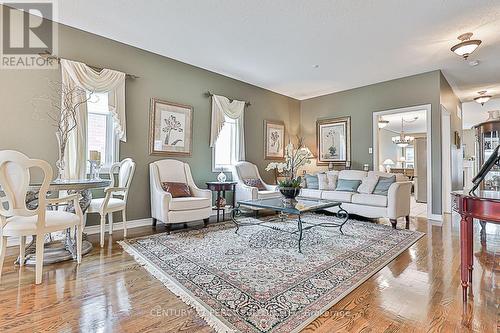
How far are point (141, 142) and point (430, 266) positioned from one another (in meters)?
4.26

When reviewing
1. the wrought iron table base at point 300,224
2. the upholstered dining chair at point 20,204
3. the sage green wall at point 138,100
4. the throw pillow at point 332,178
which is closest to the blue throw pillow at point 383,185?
the wrought iron table base at point 300,224

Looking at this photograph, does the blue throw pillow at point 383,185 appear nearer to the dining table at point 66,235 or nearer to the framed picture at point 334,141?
the framed picture at point 334,141

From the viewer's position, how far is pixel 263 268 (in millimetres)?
2498

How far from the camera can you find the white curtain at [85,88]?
3578 mm

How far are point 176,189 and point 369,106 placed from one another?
15.5ft

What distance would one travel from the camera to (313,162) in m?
7.27

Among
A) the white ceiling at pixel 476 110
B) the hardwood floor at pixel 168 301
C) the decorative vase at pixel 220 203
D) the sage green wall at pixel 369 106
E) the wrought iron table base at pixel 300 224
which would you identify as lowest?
the hardwood floor at pixel 168 301

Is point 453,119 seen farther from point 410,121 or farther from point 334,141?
point 410,121

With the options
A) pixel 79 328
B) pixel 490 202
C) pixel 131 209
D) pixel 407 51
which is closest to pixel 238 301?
pixel 79 328

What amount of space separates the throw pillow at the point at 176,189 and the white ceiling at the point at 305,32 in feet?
7.39

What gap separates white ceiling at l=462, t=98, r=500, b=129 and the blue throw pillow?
5288mm

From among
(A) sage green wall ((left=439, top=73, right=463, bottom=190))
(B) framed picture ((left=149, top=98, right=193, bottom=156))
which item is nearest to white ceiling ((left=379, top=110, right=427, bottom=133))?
(A) sage green wall ((left=439, top=73, right=463, bottom=190))

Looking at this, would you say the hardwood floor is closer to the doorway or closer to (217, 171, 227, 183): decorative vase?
(217, 171, 227, 183): decorative vase

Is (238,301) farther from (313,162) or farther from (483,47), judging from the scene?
(313,162)
